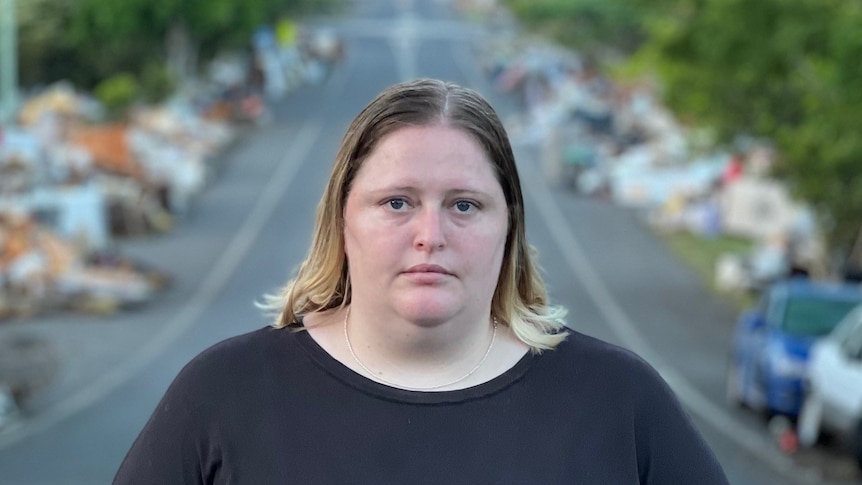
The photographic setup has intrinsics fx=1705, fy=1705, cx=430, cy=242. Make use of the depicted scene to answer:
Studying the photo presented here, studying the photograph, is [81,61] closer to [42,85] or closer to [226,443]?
[42,85]

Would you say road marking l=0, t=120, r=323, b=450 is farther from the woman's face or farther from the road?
the woman's face

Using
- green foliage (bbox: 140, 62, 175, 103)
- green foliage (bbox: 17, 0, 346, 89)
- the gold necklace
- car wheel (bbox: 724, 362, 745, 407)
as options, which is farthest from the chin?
green foliage (bbox: 17, 0, 346, 89)

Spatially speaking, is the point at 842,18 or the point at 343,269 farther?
the point at 842,18

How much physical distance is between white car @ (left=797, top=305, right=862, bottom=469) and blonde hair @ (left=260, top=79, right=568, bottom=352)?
1142 centimetres

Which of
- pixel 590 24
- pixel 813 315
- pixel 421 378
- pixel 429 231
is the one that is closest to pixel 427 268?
pixel 429 231

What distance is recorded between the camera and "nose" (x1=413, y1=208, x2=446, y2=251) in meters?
3.05

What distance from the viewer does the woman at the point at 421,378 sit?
3.04 meters

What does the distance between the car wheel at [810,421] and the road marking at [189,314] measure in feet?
25.7

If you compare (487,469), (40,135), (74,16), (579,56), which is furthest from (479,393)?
(579,56)

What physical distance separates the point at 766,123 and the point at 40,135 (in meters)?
19.1

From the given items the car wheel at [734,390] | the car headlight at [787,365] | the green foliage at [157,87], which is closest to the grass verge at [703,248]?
the car wheel at [734,390]

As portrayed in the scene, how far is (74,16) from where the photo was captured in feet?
201

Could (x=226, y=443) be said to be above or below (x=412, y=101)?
below

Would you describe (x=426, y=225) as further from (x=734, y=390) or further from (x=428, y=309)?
(x=734, y=390)
